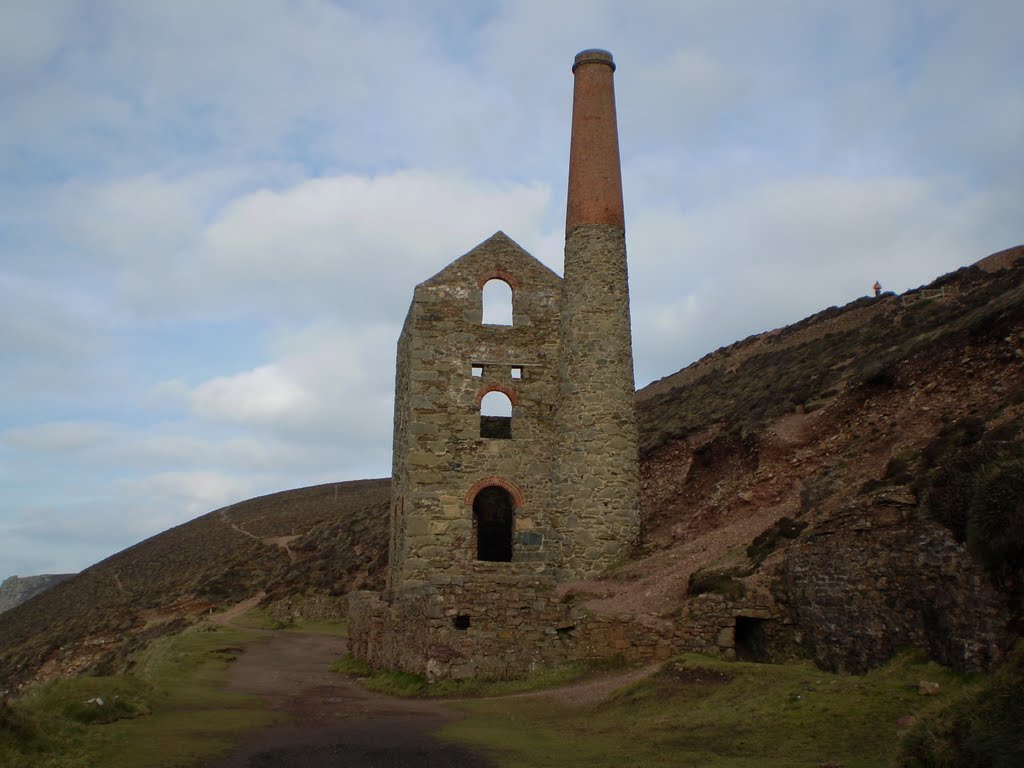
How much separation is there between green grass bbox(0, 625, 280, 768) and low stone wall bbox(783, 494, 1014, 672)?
8.14m

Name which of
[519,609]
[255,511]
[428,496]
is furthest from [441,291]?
[255,511]

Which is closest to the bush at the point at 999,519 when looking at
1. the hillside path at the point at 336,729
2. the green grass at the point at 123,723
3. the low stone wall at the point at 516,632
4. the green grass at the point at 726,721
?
the green grass at the point at 726,721

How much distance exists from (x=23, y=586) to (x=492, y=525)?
12141 cm

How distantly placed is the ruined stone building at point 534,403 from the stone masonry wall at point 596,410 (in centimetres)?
3

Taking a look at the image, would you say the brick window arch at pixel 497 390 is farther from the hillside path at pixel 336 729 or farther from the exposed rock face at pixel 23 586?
the exposed rock face at pixel 23 586

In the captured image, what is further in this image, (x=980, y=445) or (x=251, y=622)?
(x=251, y=622)

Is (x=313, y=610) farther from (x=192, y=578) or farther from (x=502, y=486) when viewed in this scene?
(x=192, y=578)

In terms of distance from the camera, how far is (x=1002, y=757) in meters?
6.41

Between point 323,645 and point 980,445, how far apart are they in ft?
66.9

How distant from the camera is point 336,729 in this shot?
468 inches

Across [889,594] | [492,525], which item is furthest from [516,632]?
[492,525]

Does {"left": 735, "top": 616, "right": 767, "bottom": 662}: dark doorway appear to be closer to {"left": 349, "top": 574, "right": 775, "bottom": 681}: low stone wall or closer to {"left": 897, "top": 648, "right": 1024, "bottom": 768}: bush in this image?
{"left": 349, "top": 574, "right": 775, "bottom": 681}: low stone wall

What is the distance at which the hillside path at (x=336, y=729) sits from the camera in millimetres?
9711

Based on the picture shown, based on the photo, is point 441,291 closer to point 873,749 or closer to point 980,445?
point 980,445
